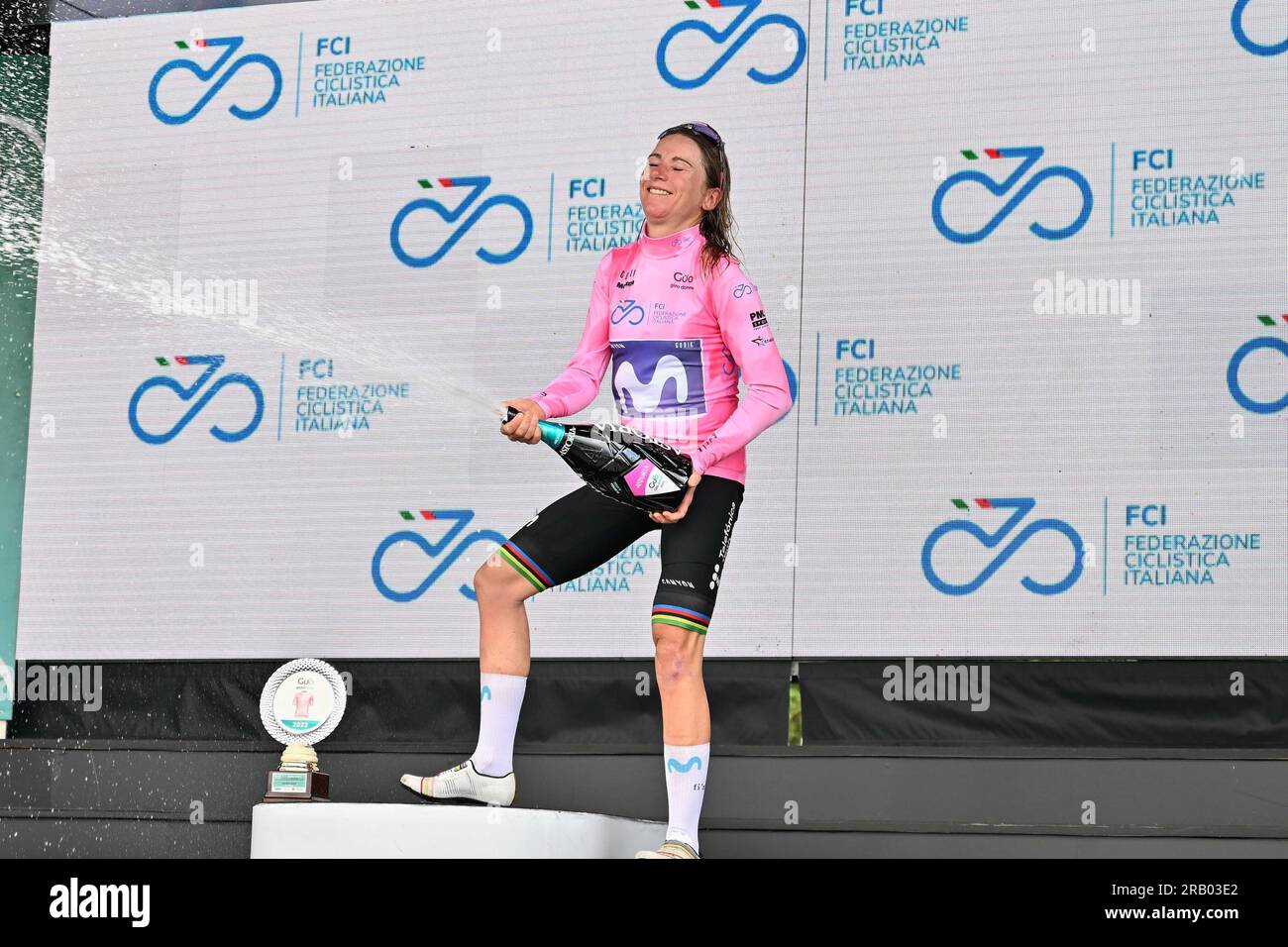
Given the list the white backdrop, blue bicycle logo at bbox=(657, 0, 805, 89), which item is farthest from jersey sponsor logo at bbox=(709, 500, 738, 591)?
blue bicycle logo at bbox=(657, 0, 805, 89)

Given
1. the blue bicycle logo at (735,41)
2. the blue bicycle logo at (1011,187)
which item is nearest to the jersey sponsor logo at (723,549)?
the blue bicycle logo at (1011,187)

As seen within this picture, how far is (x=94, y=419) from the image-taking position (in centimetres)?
680

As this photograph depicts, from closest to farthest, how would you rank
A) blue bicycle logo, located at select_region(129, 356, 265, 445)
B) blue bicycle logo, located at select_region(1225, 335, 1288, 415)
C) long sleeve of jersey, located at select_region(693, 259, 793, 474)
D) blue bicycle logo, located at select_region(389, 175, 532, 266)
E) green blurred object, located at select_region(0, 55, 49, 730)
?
Result: long sleeve of jersey, located at select_region(693, 259, 793, 474) → blue bicycle logo, located at select_region(1225, 335, 1288, 415) → blue bicycle logo, located at select_region(389, 175, 532, 266) → blue bicycle logo, located at select_region(129, 356, 265, 445) → green blurred object, located at select_region(0, 55, 49, 730)

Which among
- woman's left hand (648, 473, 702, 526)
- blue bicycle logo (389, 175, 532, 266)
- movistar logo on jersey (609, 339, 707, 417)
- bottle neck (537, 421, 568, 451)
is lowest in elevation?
woman's left hand (648, 473, 702, 526)

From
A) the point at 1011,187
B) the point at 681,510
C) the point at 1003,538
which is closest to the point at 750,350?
the point at 681,510

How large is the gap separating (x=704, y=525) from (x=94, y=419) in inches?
135

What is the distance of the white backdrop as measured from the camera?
579cm

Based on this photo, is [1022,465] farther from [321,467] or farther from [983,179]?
[321,467]

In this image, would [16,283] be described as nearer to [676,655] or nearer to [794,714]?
[794,714]

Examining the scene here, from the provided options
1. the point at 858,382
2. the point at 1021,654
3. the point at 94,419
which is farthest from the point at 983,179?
the point at 94,419

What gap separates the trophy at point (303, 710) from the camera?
470cm

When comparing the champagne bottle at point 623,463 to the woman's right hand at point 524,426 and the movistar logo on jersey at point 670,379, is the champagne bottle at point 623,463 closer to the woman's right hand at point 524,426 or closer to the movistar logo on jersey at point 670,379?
the woman's right hand at point 524,426

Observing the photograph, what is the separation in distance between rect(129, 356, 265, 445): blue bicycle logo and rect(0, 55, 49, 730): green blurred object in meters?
0.67

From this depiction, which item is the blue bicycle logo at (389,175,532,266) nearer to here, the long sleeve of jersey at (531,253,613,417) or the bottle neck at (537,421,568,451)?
the long sleeve of jersey at (531,253,613,417)
